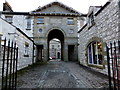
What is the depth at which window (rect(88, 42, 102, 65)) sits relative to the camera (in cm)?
745

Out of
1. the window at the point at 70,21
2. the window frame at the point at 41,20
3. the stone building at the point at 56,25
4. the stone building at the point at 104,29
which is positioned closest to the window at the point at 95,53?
the stone building at the point at 104,29

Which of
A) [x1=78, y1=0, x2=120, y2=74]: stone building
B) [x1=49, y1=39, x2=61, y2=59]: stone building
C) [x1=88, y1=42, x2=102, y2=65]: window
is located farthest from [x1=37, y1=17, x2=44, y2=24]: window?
[x1=49, y1=39, x2=61, y2=59]: stone building

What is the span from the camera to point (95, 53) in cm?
824

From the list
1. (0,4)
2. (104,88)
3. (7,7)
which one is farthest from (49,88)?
(7,7)

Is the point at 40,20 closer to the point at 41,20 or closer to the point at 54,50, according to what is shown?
the point at 41,20

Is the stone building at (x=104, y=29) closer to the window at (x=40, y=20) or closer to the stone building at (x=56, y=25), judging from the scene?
the stone building at (x=56, y=25)

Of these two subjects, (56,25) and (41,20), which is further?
(56,25)

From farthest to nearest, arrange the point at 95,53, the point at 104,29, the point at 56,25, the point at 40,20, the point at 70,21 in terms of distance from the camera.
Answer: the point at 70,21 → the point at 56,25 → the point at 40,20 → the point at 95,53 → the point at 104,29

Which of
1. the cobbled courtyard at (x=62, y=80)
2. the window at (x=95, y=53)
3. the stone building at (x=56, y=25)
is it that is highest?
the stone building at (x=56, y=25)

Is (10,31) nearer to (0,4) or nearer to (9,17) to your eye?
(0,4)

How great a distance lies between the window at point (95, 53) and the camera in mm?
7454

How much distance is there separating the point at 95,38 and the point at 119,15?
9.46 ft

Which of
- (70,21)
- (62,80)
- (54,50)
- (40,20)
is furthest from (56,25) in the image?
(54,50)

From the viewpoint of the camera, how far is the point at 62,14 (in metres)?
18.9
